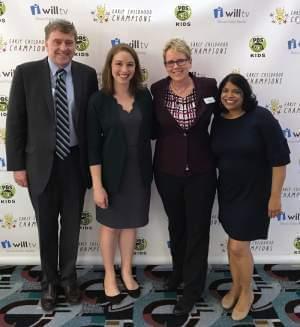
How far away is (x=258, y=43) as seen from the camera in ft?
7.97

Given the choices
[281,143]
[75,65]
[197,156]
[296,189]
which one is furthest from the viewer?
[296,189]

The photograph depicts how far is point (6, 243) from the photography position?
2.78 metres

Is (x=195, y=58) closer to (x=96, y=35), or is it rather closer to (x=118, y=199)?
(x=96, y=35)

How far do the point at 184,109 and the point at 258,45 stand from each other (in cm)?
80

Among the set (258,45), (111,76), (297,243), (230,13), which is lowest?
(297,243)

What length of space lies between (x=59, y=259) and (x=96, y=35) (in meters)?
1.42

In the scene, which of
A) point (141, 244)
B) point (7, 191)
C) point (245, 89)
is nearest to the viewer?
point (245, 89)

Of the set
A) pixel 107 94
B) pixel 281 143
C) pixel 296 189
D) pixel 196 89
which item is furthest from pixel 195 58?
pixel 296 189

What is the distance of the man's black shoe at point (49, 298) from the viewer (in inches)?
90.0

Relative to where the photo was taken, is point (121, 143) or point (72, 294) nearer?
point (121, 143)

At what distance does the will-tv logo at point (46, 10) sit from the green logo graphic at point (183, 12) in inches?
27.0

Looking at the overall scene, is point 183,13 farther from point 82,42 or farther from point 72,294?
point 72,294

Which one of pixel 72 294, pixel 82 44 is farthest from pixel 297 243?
pixel 82 44

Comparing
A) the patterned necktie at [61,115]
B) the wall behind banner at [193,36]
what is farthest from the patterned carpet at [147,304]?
the patterned necktie at [61,115]
